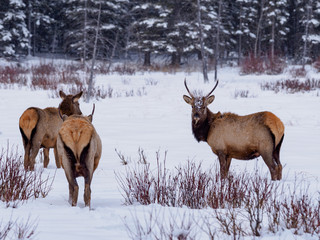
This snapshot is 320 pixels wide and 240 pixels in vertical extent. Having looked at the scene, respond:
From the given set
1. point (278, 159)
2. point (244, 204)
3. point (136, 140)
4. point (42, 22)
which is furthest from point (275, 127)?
point (42, 22)

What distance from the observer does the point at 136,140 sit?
9219 mm

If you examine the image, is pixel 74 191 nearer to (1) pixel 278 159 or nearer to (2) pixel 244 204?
(2) pixel 244 204

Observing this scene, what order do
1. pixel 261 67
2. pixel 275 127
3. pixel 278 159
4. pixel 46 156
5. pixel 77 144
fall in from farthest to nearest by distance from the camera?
pixel 261 67 < pixel 46 156 < pixel 278 159 < pixel 275 127 < pixel 77 144

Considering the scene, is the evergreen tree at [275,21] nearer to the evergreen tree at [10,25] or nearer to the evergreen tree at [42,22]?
the evergreen tree at [42,22]

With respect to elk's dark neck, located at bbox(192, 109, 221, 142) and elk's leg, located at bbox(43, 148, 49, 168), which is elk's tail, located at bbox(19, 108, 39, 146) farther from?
elk's dark neck, located at bbox(192, 109, 221, 142)

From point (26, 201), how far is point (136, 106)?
1033 cm

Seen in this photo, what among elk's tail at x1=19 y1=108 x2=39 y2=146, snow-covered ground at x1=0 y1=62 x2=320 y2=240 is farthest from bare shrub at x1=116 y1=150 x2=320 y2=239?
elk's tail at x1=19 y1=108 x2=39 y2=146

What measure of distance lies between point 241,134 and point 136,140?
3.91 meters

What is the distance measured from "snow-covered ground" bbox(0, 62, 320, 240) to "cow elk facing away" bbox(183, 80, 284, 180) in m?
0.43

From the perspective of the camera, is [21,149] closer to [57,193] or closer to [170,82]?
[57,193]

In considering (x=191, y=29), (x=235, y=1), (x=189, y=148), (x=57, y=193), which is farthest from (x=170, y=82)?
(x=235, y=1)

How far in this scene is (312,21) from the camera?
33625 mm

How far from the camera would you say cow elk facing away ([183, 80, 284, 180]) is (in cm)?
549

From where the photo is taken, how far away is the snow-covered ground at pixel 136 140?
3492 mm
